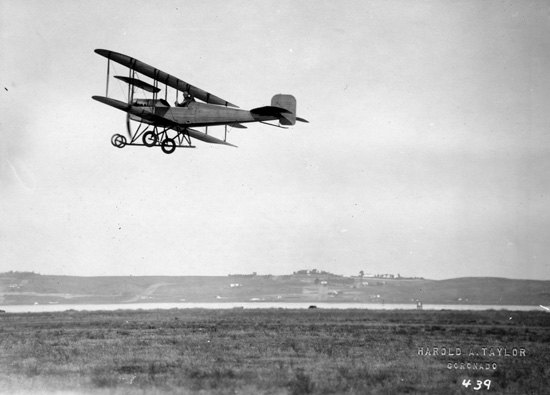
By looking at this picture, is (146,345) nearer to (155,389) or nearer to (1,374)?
(1,374)

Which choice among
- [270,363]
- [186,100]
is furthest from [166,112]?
[270,363]

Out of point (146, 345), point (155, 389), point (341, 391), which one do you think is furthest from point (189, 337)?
point (341, 391)

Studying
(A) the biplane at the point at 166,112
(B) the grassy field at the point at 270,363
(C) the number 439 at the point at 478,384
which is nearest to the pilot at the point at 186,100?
(A) the biplane at the point at 166,112

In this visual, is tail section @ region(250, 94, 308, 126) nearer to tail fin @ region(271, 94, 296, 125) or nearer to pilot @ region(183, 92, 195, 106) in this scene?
tail fin @ region(271, 94, 296, 125)

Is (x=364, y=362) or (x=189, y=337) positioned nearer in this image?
(x=364, y=362)

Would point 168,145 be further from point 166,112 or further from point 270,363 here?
point 270,363
